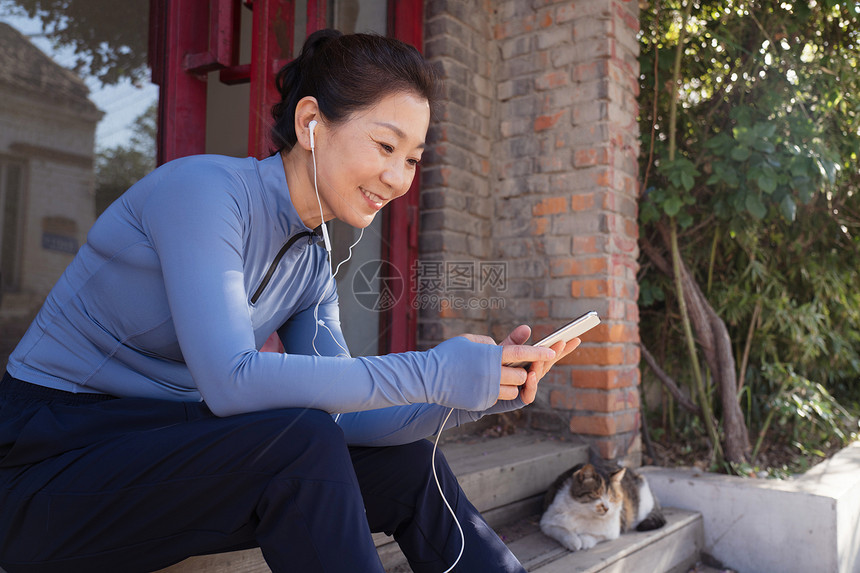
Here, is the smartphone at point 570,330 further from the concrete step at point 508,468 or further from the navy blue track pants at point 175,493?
the concrete step at point 508,468

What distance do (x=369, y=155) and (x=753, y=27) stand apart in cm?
297

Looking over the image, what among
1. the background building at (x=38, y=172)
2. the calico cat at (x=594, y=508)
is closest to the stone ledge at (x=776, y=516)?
the calico cat at (x=594, y=508)

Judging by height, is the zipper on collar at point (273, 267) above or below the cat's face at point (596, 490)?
above

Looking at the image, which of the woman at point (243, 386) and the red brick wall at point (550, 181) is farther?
the red brick wall at point (550, 181)

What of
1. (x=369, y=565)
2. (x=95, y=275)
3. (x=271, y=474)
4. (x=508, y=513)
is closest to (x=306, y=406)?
(x=271, y=474)

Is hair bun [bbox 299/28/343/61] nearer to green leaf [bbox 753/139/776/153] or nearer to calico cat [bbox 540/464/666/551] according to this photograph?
calico cat [bbox 540/464/666/551]

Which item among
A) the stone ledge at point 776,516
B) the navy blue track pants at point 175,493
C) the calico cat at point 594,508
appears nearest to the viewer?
the navy blue track pants at point 175,493

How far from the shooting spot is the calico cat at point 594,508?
227 centimetres

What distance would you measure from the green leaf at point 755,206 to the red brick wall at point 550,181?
1.68 feet

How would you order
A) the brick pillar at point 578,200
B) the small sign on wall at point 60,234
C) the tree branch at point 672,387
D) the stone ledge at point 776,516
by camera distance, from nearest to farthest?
the stone ledge at point 776,516
the brick pillar at point 578,200
the tree branch at point 672,387
the small sign on wall at point 60,234

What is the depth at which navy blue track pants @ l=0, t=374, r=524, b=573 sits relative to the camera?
1012 millimetres

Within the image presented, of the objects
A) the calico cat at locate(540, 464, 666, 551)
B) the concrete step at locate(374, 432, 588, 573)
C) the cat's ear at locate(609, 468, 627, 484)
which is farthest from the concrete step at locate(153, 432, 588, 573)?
the cat's ear at locate(609, 468, 627, 484)

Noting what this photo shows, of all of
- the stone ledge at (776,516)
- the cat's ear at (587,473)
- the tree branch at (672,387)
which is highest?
the tree branch at (672,387)

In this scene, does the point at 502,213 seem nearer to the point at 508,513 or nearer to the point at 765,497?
the point at 508,513
